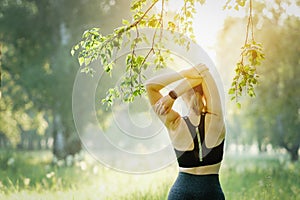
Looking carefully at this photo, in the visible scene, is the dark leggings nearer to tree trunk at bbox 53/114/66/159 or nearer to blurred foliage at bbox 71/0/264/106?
blurred foliage at bbox 71/0/264/106

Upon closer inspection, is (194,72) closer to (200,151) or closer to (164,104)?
(164,104)

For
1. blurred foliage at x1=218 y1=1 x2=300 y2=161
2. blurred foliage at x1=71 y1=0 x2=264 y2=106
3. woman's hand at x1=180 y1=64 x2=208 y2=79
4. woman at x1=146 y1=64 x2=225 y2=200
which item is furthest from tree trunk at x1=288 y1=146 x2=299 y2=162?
woman's hand at x1=180 y1=64 x2=208 y2=79

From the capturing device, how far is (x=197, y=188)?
3.24 meters

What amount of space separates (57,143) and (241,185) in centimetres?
618

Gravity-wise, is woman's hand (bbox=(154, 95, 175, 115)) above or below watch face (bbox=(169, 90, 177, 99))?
below

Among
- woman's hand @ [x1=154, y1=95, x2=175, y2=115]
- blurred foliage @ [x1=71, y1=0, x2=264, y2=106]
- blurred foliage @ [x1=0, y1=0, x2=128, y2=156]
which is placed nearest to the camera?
woman's hand @ [x1=154, y1=95, x2=175, y2=115]

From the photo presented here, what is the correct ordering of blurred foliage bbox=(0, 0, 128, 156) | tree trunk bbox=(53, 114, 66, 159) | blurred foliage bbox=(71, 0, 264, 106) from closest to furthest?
blurred foliage bbox=(71, 0, 264, 106) → blurred foliage bbox=(0, 0, 128, 156) → tree trunk bbox=(53, 114, 66, 159)

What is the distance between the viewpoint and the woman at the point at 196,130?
3.12 meters

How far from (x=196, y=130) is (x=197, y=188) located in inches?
15.1

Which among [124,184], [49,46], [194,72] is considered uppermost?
[49,46]

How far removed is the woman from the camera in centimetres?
312

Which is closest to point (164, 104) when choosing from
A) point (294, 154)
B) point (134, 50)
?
point (134, 50)

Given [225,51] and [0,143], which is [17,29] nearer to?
[225,51]

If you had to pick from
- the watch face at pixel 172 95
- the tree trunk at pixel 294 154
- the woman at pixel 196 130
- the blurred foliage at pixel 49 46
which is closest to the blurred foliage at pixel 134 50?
the woman at pixel 196 130
